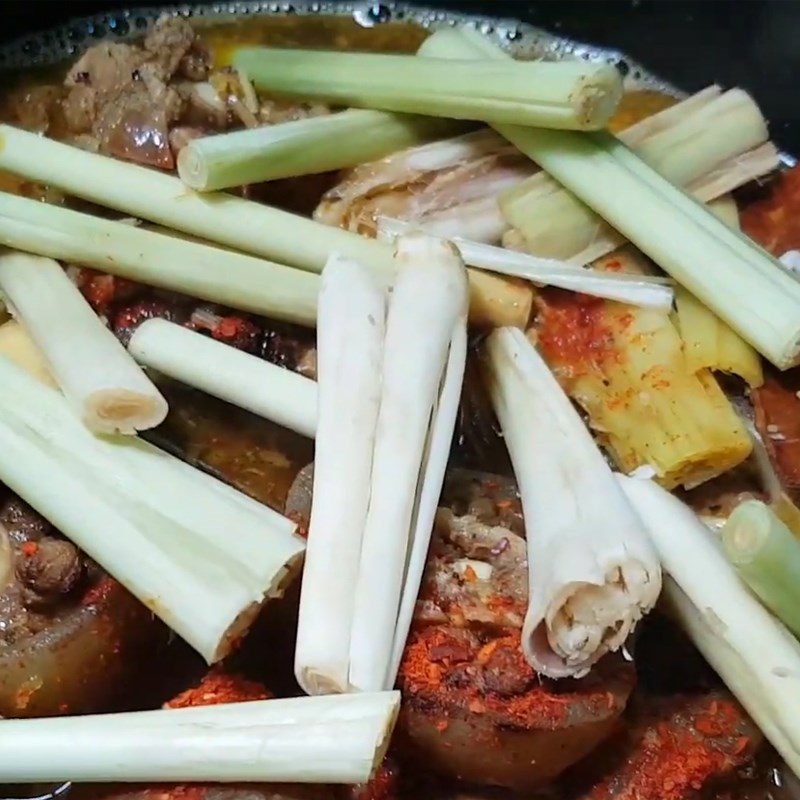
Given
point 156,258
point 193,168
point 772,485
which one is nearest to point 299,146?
point 193,168

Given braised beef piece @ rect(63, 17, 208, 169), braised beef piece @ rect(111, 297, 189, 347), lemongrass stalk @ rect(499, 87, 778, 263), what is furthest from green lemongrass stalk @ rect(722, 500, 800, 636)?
braised beef piece @ rect(63, 17, 208, 169)

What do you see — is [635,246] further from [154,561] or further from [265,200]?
[154,561]

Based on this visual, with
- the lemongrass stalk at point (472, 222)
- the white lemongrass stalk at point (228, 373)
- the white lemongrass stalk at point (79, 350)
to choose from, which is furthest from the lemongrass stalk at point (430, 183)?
the white lemongrass stalk at point (79, 350)

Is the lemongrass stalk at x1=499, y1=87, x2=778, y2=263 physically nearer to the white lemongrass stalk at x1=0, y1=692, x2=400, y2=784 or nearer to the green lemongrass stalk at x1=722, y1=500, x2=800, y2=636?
the green lemongrass stalk at x1=722, y1=500, x2=800, y2=636

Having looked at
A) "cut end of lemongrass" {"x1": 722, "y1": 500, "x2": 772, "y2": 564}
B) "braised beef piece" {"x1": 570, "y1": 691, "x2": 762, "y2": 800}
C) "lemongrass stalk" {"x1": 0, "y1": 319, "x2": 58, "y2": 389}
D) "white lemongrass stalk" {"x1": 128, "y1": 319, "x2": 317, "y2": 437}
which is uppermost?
"lemongrass stalk" {"x1": 0, "y1": 319, "x2": 58, "y2": 389}

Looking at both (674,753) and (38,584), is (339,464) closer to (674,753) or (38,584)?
(38,584)

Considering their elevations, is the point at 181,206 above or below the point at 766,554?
above

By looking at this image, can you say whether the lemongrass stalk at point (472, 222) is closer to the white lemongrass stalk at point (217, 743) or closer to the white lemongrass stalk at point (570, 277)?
the white lemongrass stalk at point (570, 277)

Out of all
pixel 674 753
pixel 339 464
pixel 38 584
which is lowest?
pixel 674 753
